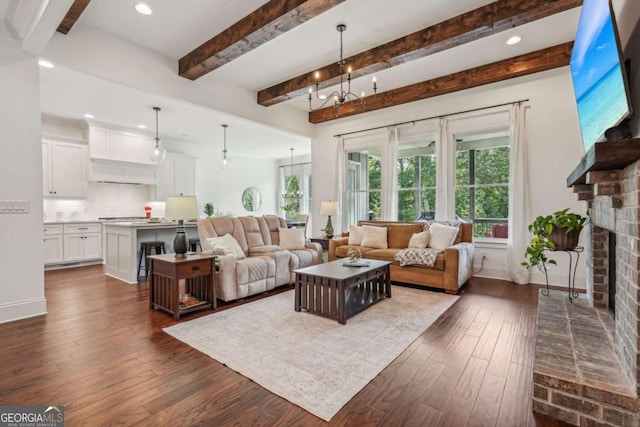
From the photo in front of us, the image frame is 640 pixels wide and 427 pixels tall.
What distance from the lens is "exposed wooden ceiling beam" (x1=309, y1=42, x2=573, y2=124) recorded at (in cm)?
403

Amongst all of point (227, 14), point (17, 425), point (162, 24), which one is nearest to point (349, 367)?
point (17, 425)

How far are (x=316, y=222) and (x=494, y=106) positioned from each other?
159 inches

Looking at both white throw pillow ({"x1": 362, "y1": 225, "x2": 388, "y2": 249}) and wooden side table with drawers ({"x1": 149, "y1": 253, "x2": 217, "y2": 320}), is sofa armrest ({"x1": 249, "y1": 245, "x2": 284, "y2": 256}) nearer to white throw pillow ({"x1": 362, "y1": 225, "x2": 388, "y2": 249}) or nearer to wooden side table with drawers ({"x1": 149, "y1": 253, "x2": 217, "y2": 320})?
wooden side table with drawers ({"x1": 149, "y1": 253, "x2": 217, "y2": 320})

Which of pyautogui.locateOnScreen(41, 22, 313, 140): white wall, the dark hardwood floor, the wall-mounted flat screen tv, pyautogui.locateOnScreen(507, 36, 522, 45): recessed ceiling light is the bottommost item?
the dark hardwood floor

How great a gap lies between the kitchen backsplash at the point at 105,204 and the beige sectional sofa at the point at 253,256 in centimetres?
439

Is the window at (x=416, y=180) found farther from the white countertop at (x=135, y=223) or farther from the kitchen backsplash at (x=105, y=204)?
the kitchen backsplash at (x=105, y=204)

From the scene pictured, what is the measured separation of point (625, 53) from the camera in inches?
72.7

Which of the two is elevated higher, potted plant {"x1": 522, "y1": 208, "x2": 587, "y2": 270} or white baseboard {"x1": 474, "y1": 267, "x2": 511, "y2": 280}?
potted plant {"x1": 522, "y1": 208, "x2": 587, "y2": 270}

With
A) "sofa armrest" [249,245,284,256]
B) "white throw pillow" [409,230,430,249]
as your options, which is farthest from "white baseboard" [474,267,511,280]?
"sofa armrest" [249,245,284,256]

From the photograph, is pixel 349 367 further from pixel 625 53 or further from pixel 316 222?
pixel 316 222

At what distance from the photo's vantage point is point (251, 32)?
3137 mm

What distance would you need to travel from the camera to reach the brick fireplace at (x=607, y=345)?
1438 millimetres

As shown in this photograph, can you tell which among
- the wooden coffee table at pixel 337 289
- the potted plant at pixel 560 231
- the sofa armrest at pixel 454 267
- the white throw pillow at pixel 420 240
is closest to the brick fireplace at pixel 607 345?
the potted plant at pixel 560 231

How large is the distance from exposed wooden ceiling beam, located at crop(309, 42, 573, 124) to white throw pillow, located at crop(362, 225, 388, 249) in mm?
2296
